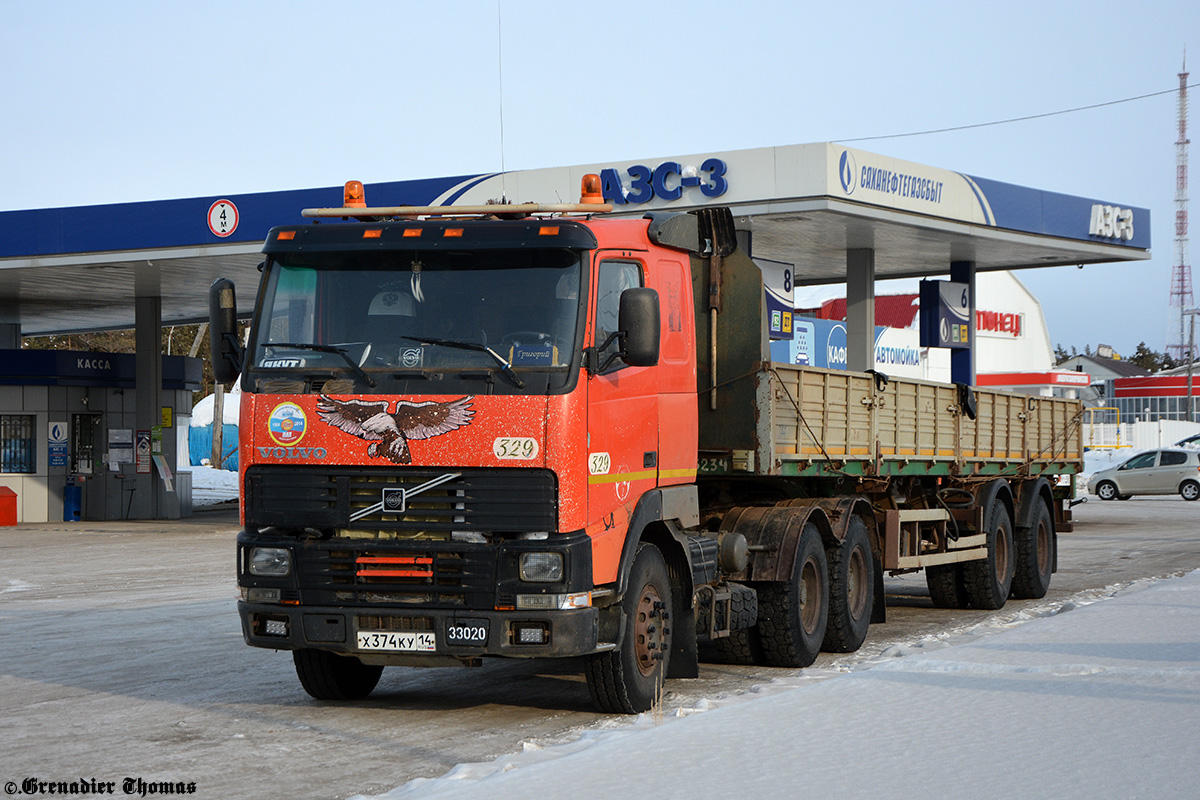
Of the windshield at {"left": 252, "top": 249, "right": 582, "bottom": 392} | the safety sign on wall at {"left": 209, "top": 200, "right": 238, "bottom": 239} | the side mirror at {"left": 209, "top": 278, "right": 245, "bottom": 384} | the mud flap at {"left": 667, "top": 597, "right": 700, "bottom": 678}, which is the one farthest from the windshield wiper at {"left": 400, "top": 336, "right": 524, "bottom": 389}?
the safety sign on wall at {"left": 209, "top": 200, "right": 238, "bottom": 239}

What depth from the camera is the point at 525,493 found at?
719cm

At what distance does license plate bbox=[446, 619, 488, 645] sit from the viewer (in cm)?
729

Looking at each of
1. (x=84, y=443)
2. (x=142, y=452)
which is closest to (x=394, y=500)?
(x=142, y=452)

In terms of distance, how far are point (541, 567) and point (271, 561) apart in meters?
1.63

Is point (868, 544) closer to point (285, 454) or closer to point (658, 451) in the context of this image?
point (658, 451)

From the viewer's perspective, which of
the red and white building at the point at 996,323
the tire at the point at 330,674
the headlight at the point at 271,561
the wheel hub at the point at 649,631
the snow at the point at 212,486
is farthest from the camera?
the red and white building at the point at 996,323

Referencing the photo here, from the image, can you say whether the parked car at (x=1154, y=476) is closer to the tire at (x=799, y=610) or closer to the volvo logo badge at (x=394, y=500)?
the tire at (x=799, y=610)

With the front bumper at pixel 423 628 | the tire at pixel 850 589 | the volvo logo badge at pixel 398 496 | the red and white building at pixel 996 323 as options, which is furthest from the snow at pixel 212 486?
the volvo logo badge at pixel 398 496

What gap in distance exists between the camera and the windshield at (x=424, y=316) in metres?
7.39

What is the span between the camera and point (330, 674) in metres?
8.59

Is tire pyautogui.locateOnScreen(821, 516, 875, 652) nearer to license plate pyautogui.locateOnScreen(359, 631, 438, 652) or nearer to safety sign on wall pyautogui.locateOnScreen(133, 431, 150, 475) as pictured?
license plate pyautogui.locateOnScreen(359, 631, 438, 652)

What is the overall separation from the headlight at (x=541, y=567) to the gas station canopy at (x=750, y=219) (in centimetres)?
1428

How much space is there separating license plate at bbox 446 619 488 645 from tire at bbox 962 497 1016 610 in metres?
8.15

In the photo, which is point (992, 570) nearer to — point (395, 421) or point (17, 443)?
point (395, 421)
